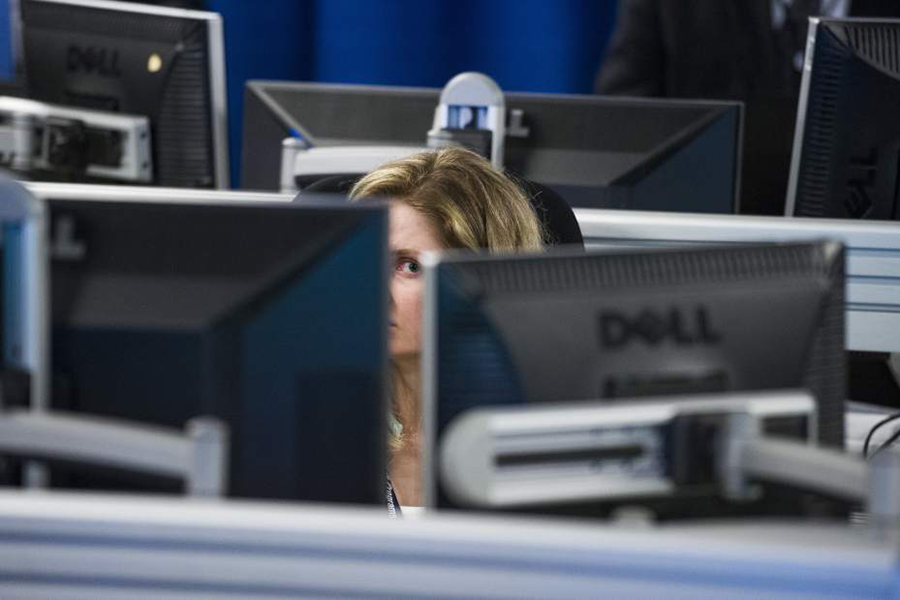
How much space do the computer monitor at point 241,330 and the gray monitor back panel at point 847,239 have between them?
0.81m

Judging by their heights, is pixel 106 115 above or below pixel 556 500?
above

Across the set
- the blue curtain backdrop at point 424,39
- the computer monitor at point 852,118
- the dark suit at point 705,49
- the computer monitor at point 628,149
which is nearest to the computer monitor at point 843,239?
the computer monitor at point 852,118

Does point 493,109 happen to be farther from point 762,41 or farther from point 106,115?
point 762,41

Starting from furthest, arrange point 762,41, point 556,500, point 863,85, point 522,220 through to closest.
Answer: point 762,41
point 863,85
point 522,220
point 556,500

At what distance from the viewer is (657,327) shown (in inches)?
41.9

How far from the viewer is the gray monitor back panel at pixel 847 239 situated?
72.1 inches

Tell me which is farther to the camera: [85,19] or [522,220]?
[85,19]

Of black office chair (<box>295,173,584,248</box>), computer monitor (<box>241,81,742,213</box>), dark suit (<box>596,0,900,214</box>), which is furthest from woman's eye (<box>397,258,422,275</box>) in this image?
dark suit (<box>596,0,900,214</box>)

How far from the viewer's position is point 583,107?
221 centimetres

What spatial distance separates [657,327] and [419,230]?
66 cm

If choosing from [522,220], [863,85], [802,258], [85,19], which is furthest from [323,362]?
[85,19]

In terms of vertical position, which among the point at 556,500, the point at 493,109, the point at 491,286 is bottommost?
the point at 556,500

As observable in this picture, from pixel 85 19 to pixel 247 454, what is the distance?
1314 millimetres

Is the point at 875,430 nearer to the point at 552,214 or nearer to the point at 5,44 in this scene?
the point at 552,214
